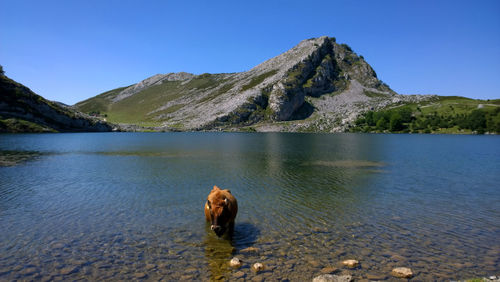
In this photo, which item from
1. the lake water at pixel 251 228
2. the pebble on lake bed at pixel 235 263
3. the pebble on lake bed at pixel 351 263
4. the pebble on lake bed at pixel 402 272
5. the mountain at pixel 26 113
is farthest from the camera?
the mountain at pixel 26 113

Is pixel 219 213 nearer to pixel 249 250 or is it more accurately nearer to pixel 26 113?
pixel 249 250

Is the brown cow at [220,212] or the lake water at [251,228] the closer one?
the lake water at [251,228]

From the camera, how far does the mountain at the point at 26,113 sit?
152000mm

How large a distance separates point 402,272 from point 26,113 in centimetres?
20437

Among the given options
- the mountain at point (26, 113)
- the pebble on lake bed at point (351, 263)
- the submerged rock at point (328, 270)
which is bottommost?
the submerged rock at point (328, 270)

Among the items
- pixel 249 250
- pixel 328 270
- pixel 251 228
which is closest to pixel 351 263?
pixel 328 270

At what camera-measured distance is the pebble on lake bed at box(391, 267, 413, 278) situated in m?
12.7

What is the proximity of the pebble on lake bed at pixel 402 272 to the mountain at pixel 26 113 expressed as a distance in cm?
18663

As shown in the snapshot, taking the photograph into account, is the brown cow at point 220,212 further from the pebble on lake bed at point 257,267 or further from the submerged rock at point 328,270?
the submerged rock at point 328,270

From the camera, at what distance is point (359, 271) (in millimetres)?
13164

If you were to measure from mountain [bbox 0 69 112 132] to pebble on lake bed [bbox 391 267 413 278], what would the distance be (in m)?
187

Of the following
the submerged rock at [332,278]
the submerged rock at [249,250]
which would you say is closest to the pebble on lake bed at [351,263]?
the submerged rock at [332,278]

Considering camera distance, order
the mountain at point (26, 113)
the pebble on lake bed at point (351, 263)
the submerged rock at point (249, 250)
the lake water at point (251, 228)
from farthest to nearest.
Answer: the mountain at point (26, 113) → the submerged rock at point (249, 250) → the pebble on lake bed at point (351, 263) → the lake water at point (251, 228)

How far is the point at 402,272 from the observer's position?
42.2ft
